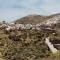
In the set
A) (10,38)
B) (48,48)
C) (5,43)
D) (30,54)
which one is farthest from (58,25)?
(30,54)

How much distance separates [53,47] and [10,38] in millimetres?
6138

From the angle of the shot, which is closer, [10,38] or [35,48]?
[35,48]

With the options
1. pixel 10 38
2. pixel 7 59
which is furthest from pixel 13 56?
pixel 10 38

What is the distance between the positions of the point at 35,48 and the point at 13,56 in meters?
2.30

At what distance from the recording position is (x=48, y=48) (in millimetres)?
15242

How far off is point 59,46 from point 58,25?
13.4 meters

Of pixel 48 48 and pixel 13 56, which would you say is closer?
pixel 13 56

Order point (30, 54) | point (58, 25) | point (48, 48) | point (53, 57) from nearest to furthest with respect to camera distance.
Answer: point (53, 57), point (30, 54), point (48, 48), point (58, 25)

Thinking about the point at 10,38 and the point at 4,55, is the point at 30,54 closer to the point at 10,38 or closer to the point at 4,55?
the point at 4,55

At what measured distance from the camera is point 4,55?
47.3ft

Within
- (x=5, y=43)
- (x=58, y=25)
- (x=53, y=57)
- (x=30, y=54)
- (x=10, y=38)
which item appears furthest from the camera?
(x=58, y=25)

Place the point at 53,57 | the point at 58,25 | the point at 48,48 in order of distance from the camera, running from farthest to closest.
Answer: the point at 58,25 → the point at 48,48 → the point at 53,57

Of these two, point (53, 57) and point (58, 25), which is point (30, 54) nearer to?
point (53, 57)

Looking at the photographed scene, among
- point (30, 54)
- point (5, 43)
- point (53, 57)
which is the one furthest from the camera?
point (5, 43)
